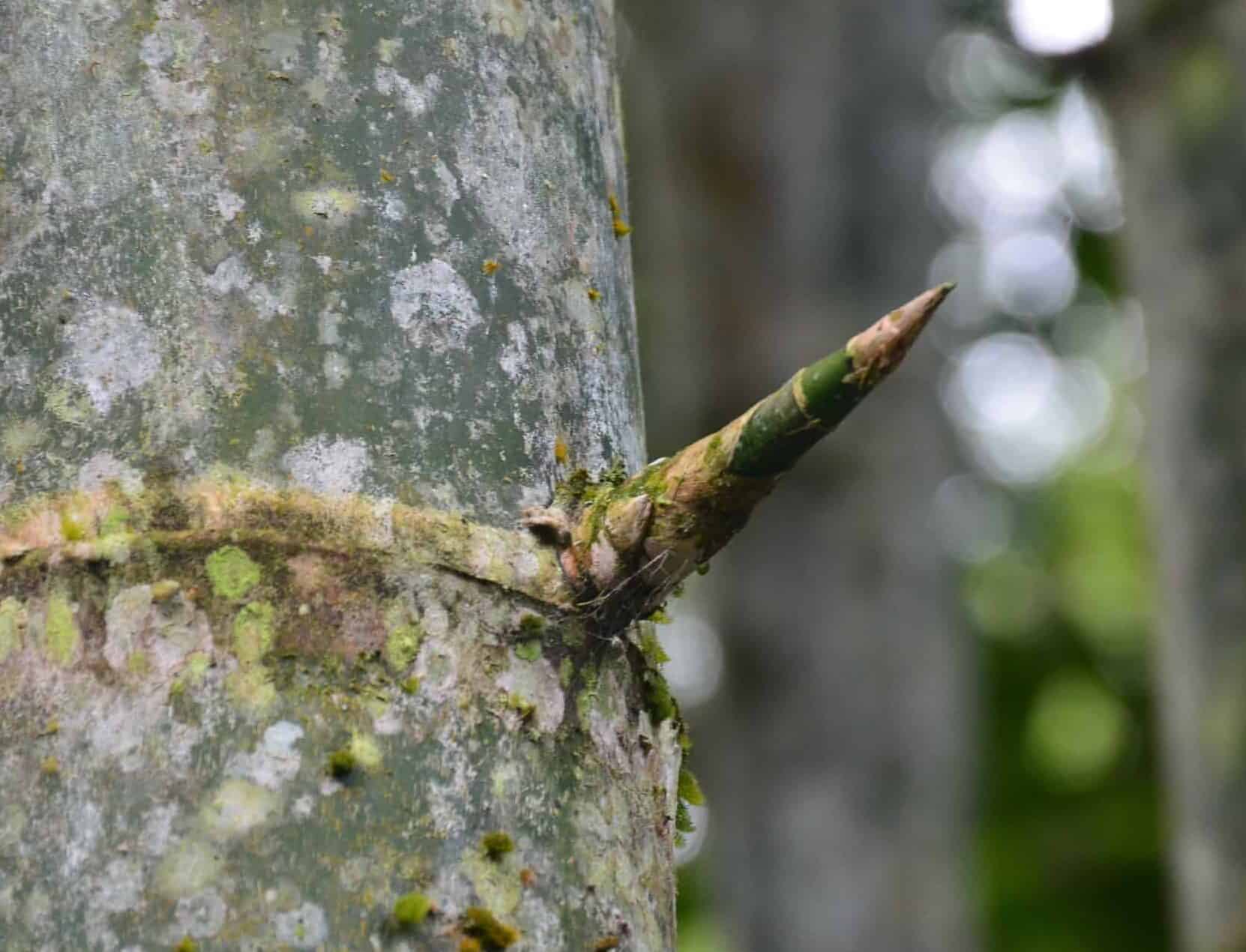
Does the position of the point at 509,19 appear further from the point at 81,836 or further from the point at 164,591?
the point at 81,836

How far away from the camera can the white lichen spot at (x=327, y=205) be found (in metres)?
1.19

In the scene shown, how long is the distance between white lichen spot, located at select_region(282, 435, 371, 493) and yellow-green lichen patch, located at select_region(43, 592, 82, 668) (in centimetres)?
17

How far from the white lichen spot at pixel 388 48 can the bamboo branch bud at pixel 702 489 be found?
0.36m

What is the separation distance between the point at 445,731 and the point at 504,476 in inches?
7.7

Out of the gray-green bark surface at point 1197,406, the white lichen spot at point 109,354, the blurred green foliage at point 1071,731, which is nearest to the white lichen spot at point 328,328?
the white lichen spot at point 109,354

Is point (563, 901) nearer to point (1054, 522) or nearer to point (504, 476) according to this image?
point (504, 476)

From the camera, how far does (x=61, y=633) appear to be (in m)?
1.07

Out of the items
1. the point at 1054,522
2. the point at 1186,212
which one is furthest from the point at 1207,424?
the point at 1054,522

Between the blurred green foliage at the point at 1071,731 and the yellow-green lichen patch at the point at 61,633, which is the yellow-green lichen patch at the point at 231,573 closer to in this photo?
the yellow-green lichen patch at the point at 61,633

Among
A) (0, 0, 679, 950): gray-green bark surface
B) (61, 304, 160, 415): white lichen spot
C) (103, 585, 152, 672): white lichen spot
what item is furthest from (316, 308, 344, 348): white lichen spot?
(103, 585, 152, 672): white lichen spot

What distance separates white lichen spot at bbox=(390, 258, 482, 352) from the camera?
1196 mm

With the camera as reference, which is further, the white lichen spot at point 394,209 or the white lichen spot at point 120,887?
the white lichen spot at point 394,209

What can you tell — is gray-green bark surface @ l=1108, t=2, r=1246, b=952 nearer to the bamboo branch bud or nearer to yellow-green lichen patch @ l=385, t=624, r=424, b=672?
the bamboo branch bud

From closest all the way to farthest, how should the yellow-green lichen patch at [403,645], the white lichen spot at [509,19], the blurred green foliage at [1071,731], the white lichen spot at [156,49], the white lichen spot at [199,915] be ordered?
the white lichen spot at [199,915] → the yellow-green lichen patch at [403,645] → the white lichen spot at [156,49] → the white lichen spot at [509,19] → the blurred green foliage at [1071,731]
